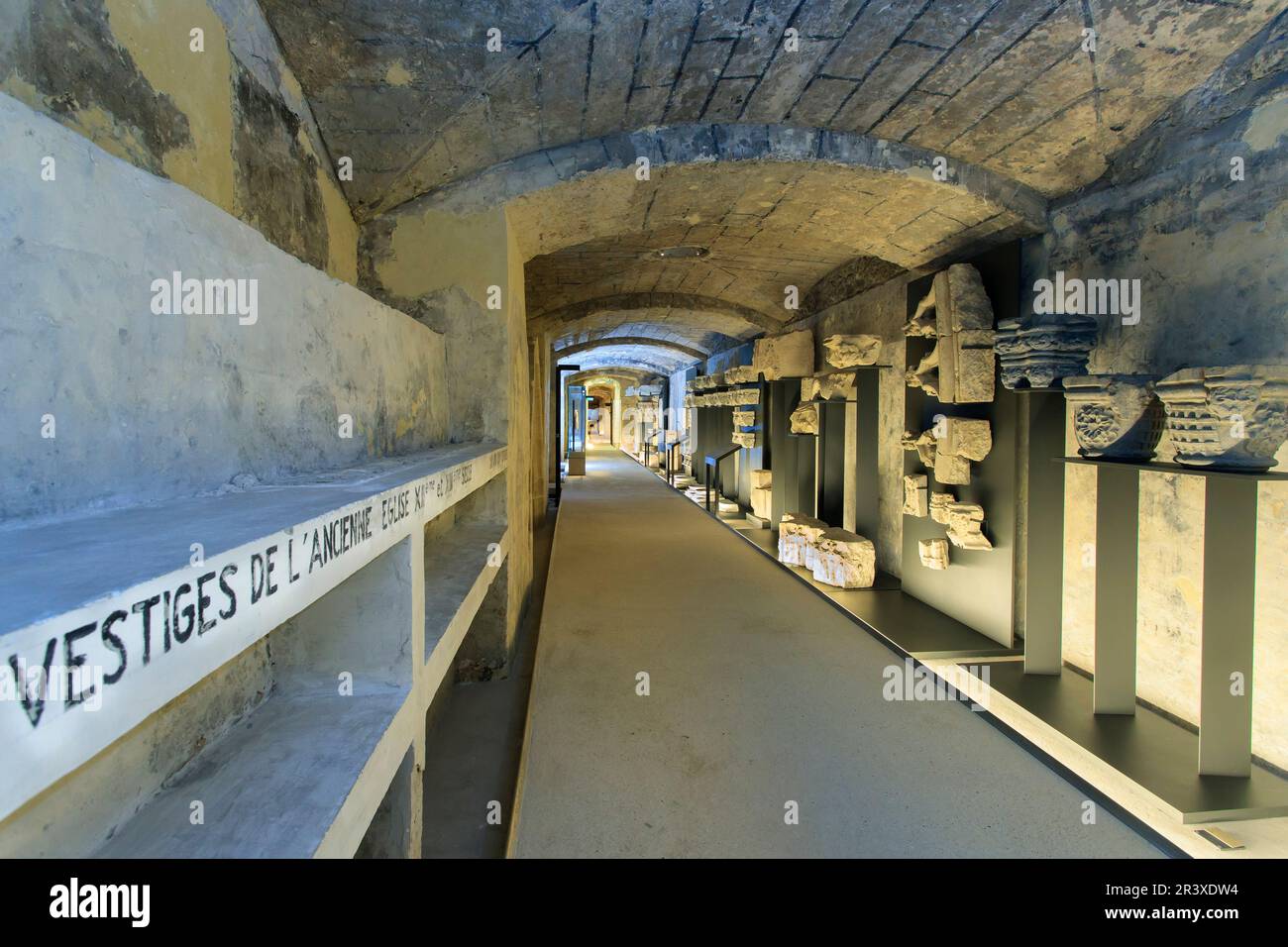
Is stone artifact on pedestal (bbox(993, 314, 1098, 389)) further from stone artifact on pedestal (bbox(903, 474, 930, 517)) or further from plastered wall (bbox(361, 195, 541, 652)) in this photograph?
plastered wall (bbox(361, 195, 541, 652))

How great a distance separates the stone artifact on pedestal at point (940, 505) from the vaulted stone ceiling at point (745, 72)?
239cm

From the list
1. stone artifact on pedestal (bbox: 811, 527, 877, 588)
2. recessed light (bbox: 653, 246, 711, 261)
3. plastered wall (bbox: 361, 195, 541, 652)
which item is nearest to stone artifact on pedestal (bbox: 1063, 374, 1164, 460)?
stone artifact on pedestal (bbox: 811, 527, 877, 588)

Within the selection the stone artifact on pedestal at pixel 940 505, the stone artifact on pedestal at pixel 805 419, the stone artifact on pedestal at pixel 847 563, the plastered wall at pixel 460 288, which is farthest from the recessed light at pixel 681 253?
the stone artifact on pedestal at pixel 940 505

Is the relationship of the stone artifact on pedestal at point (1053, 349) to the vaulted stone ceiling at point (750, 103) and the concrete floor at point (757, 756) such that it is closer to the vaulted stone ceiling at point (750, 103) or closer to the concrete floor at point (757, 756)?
the vaulted stone ceiling at point (750, 103)

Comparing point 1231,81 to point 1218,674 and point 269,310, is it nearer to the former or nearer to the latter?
point 1218,674

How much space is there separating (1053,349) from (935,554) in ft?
7.05

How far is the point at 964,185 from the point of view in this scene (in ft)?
14.8

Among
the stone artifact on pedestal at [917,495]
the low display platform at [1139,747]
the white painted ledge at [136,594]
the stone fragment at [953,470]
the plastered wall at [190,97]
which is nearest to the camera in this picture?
the white painted ledge at [136,594]

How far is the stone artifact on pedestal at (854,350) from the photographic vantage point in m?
6.57

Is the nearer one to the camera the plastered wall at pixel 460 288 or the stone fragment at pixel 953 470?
the plastered wall at pixel 460 288

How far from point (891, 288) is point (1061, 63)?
3.32 meters

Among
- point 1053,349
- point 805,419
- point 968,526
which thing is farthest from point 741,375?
point 1053,349
